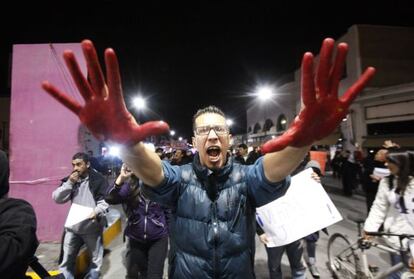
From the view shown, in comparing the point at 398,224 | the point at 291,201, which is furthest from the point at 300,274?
the point at 398,224

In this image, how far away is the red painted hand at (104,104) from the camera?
4.72ft

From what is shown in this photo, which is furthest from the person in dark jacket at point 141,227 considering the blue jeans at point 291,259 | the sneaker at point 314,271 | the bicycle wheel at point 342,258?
the bicycle wheel at point 342,258

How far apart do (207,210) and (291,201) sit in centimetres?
254

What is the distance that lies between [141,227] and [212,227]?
2.34 meters

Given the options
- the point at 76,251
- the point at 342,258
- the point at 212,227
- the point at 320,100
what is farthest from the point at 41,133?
the point at 320,100

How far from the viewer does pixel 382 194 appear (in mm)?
3908

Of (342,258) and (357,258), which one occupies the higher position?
(357,258)

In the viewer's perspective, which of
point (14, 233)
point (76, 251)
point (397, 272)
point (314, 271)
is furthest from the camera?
point (314, 271)

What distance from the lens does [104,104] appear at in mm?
1504

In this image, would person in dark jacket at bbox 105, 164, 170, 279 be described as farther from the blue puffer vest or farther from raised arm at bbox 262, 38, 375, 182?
raised arm at bbox 262, 38, 375, 182

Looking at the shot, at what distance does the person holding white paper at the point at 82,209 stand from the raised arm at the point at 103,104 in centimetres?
315

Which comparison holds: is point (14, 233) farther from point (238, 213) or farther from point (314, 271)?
point (314, 271)

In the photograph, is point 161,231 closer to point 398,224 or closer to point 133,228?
point 133,228

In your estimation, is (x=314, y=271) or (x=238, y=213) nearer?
(x=238, y=213)
